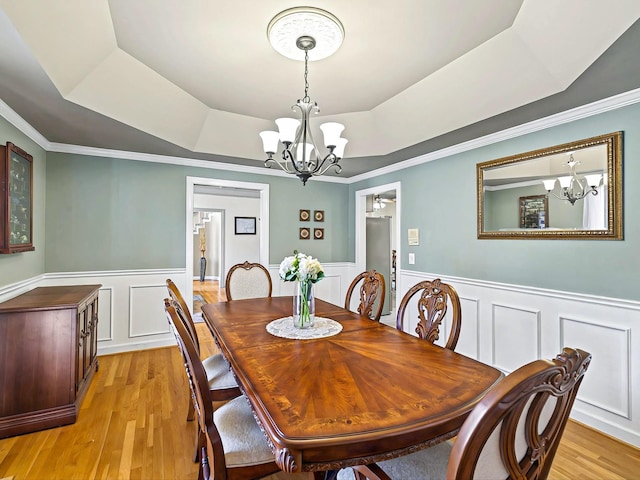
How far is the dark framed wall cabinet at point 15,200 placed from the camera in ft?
7.88

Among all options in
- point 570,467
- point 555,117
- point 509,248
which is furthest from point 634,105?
point 570,467

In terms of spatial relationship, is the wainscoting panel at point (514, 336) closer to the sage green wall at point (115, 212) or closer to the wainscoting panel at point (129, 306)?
the sage green wall at point (115, 212)

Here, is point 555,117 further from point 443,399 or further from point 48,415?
→ point 48,415

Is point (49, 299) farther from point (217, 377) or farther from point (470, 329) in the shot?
point (470, 329)

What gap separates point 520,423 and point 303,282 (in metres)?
1.36

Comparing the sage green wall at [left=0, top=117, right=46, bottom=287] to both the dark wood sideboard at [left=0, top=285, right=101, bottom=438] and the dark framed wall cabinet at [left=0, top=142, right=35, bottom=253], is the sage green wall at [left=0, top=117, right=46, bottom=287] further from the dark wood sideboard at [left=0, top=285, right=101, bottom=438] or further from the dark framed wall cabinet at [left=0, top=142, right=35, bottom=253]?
the dark wood sideboard at [left=0, top=285, right=101, bottom=438]

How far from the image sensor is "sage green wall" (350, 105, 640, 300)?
2.22 m

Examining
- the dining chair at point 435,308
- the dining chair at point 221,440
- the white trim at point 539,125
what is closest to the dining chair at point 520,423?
the dining chair at point 221,440

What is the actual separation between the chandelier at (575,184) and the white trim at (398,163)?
1.05ft

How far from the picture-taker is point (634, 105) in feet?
7.18

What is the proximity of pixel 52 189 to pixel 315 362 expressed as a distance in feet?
11.7

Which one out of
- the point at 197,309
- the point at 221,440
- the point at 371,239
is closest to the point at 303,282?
the point at 221,440

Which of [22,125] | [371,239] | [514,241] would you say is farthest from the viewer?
[371,239]

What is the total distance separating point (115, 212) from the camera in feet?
12.2
